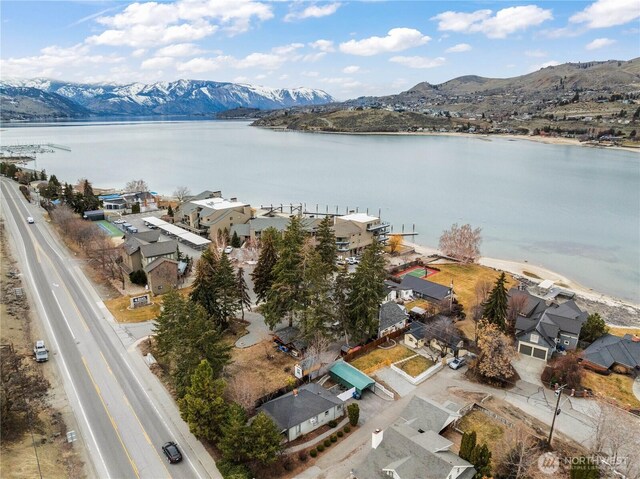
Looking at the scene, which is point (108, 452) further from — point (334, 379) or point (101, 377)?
point (334, 379)

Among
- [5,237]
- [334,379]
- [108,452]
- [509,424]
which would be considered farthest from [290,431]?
[5,237]

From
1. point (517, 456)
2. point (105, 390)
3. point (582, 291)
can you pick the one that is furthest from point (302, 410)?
point (582, 291)

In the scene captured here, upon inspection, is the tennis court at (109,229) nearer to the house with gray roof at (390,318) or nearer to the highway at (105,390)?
the highway at (105,390)

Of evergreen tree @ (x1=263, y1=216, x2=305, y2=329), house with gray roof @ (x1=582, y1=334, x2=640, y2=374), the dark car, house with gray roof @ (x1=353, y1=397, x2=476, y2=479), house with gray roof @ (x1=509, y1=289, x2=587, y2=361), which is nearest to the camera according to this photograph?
house with gray roof @ (x1=353, y1=397, x2=476, y2=479)

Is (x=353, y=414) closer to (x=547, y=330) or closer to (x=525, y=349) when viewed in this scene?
(x=525, y=349)

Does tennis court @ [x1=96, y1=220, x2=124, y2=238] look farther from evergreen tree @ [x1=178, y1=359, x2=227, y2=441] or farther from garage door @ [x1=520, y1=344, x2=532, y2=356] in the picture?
garage door @ [x1=520, y1=344, x2=532, y2=356]

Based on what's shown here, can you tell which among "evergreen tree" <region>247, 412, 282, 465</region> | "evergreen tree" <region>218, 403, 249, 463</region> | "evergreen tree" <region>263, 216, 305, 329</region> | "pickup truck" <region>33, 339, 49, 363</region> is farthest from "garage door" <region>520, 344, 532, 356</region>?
"pickup truck" <region>33, 339, 49, 363</region>
